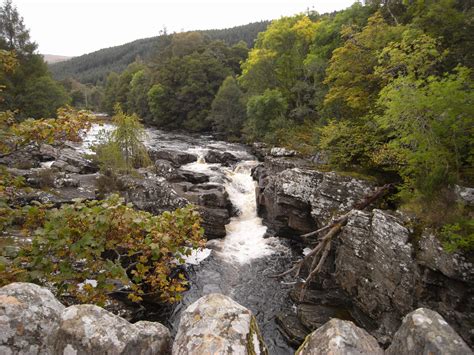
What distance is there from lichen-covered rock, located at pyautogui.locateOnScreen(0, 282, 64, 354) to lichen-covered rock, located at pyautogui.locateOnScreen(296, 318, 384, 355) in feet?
9.01

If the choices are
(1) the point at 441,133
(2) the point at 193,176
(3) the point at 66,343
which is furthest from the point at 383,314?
(2) the point at 193,176

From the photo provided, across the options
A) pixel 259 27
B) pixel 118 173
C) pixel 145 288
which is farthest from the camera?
pixel 259 27

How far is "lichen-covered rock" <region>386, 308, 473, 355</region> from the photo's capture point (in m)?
2.93

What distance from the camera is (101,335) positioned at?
10.1 feet

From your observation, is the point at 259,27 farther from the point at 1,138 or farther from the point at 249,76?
the point at 1,138

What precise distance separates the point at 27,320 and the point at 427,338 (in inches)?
161

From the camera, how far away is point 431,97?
36.2 feet

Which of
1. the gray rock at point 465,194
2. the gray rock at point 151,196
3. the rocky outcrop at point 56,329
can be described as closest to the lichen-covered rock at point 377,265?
the gray rock at point 465,194

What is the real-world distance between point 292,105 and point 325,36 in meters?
9.99

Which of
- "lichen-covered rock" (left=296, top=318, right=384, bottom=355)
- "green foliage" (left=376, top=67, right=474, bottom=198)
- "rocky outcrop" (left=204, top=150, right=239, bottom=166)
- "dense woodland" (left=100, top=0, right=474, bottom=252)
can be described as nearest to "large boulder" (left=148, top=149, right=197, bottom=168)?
"rocky outcrop" (left=204, top=150, right=239, bottom=166)

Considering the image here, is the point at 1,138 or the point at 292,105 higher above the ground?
the point at 1,138

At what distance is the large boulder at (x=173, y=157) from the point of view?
31547 millimetres

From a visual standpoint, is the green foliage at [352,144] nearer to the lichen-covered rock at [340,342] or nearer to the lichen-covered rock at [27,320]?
the lichen-covered rock at [340,342]

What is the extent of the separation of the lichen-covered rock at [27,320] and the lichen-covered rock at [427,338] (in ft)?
12.3
